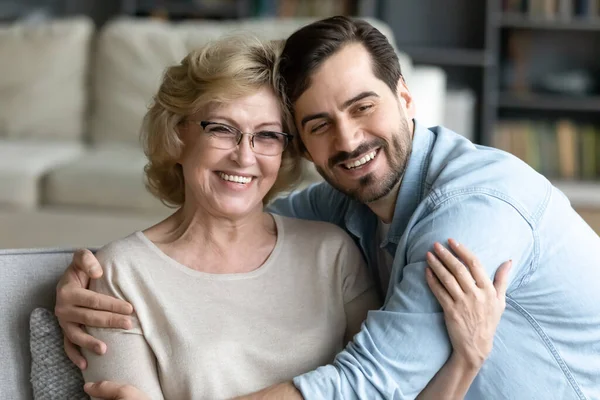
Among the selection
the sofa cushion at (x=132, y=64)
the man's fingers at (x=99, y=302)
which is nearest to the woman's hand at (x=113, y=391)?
the man's fingers at (x=99, y=302)

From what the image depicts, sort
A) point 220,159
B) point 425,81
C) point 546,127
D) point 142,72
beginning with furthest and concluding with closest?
1. point 546,127
2. point 142,72
3. point 425,81
4. point 220,159

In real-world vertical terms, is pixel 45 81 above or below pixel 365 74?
below

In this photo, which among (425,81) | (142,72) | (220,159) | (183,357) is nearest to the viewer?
(183,357)

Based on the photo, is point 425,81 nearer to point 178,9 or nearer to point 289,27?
point 289,27

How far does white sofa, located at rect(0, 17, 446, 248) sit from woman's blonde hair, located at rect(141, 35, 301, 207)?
6.58ft

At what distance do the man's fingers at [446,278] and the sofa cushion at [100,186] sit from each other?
249 cm

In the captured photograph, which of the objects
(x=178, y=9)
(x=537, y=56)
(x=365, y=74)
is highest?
(x=365, y=74)

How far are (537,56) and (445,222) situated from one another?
433 centimetres

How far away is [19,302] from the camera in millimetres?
1572

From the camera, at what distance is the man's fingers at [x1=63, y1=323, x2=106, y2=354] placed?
1.43m

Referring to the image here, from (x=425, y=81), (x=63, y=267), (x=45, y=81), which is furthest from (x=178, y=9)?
(x=63, y=267)

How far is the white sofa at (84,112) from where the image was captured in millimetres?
3732

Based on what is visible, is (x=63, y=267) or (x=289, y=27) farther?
(x=289, y=27)

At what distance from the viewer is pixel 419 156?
5.18 feet
